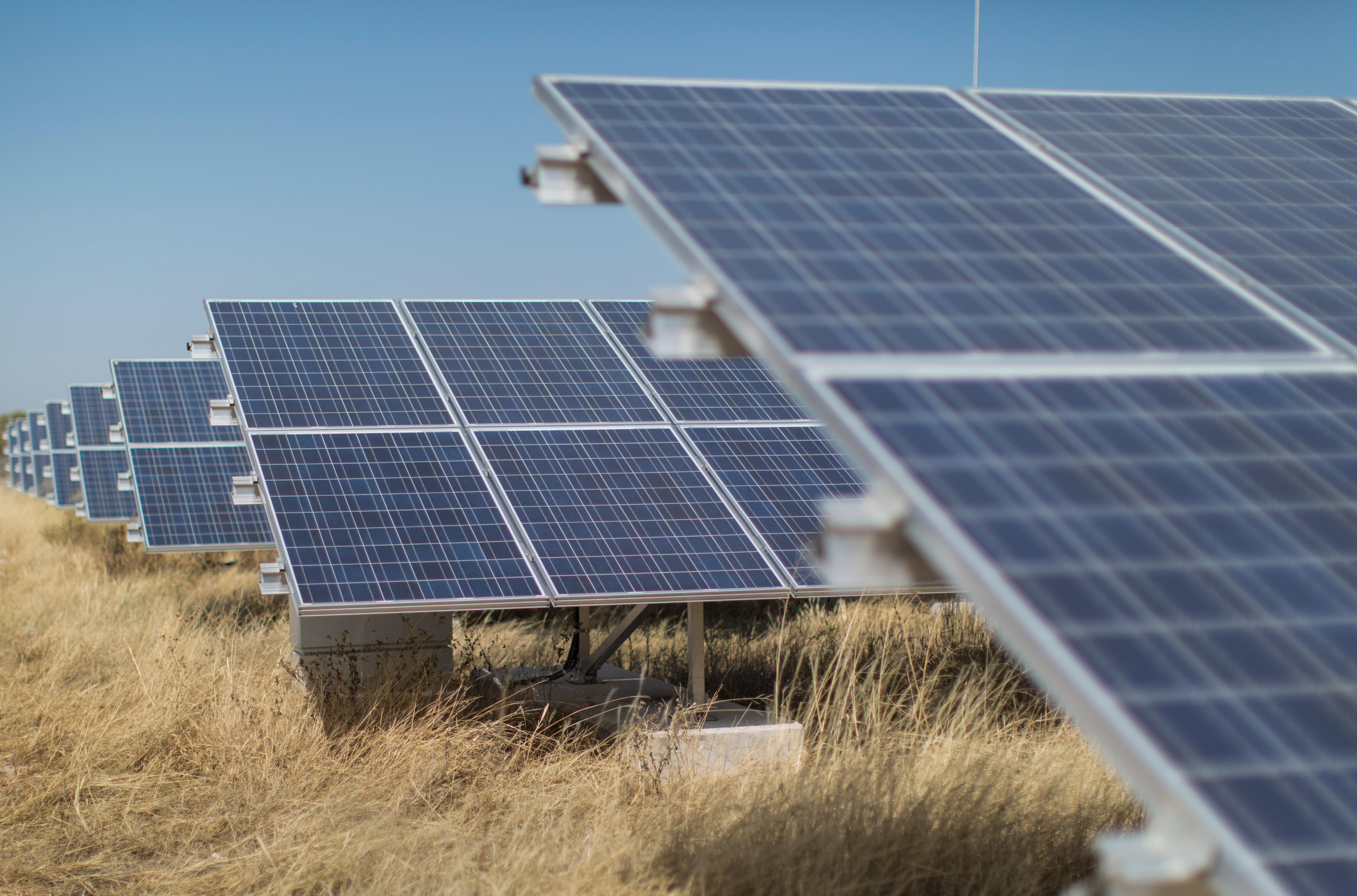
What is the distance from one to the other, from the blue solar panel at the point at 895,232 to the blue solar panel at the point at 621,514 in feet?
13.0

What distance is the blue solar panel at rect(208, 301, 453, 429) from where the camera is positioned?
34.5ft

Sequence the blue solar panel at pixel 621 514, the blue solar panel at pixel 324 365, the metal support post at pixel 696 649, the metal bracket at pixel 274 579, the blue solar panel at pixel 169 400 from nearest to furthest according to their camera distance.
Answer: the metal bracket at pixel 274 579
the blue solar panel at pixel 621 514
the metal support post at pixel 696 649
the blue solar panel at pixel 324 365
the blue solar panel at pixel 169 400

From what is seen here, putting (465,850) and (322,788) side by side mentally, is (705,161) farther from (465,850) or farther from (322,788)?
(322,788)

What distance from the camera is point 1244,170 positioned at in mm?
6555

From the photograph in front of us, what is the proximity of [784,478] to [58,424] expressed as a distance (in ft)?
95.8

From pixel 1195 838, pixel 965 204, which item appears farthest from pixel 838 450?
pixel 1195 838

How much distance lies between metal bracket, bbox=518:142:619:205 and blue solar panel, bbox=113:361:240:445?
640 inches

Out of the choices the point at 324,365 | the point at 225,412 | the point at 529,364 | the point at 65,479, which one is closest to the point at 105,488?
the point at 65,479

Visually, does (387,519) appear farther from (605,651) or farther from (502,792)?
(605,651)

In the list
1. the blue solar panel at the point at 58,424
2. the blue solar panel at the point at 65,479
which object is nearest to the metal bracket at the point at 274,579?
the blue solar panel at the point at 65,479

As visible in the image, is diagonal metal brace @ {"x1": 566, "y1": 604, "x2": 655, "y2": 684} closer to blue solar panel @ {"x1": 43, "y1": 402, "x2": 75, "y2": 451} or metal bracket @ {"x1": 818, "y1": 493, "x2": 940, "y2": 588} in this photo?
metal bracket @ {"x1": 818, "y1": 493, "x2": 940, "y2": 588}

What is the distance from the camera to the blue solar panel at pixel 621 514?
8656 millimetres

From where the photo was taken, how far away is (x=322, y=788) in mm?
8391

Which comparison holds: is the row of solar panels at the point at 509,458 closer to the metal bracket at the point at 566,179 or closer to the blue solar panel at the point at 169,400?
the metal bracket at the point at 566,179
